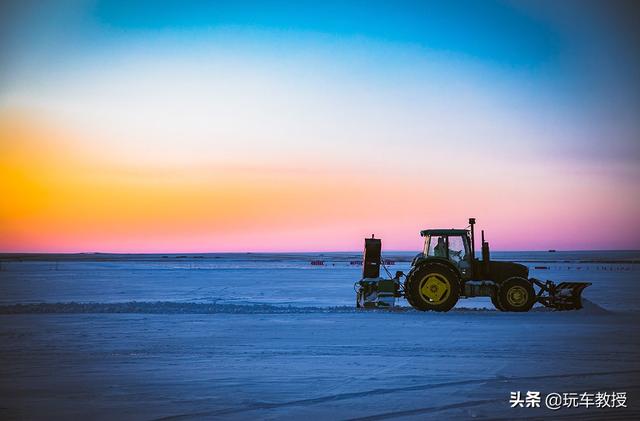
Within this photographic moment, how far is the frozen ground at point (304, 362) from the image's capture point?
7.34 metres

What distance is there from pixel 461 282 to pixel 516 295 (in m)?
1.56

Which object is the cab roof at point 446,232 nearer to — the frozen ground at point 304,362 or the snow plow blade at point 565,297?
the frozen ground at point 304,362

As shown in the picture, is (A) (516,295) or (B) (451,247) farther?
(B) (451,247)

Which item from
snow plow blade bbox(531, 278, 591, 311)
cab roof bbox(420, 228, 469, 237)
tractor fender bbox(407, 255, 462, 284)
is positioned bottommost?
snow plow blade bbox(531, 278, 591, 311)

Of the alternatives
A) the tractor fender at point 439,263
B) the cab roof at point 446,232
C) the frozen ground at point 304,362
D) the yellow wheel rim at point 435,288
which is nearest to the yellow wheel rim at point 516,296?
the frozen ground at point 304,362

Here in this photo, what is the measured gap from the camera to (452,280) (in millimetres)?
17078

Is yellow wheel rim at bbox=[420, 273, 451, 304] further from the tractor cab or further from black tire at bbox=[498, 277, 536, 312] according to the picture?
black tire at bbox=[498, 277, 536, 312]

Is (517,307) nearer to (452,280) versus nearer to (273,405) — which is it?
(452,280)

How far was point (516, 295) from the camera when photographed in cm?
1747

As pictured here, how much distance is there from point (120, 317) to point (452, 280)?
8.59 meters

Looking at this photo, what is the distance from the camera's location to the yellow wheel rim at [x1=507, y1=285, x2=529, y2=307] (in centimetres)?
1741

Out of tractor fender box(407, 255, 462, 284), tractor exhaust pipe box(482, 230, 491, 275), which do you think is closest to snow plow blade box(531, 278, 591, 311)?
tractor exhaust pipe box(482, 230, 491, 275)

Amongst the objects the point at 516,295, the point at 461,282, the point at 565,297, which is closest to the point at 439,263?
the point at 461,282

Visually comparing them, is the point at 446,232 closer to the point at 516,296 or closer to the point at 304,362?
the point at 516,296
